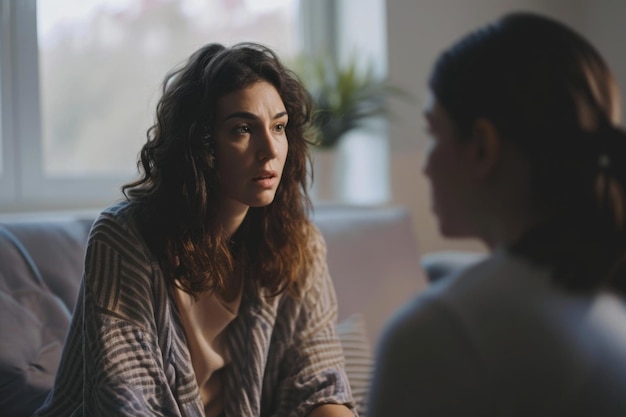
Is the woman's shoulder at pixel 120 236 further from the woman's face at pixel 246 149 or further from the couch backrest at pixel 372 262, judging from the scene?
the couch backrest at pixel 372 262

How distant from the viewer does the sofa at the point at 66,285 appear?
5.17 ft

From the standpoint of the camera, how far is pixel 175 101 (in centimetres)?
143

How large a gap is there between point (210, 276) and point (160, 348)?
0.16 meters

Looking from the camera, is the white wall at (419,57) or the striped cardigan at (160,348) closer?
the striped cardigan at (160,348)

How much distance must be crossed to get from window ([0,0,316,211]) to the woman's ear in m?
1.87

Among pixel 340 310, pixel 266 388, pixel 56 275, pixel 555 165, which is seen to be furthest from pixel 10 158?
pixel 555 165

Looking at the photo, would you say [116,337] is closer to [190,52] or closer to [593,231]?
[593,231]

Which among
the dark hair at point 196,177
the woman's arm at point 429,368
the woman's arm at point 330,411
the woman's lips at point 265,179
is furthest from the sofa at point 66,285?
the woman's arm at point 429,368

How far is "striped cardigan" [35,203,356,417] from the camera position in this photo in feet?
4.34

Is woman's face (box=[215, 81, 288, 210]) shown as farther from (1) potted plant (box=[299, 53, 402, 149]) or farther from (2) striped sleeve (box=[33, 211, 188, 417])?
(1) potted plant (box=[299, 53, 402, 149])

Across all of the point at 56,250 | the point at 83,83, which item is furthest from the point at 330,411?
the point at 83,83

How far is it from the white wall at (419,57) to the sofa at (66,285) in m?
0.58

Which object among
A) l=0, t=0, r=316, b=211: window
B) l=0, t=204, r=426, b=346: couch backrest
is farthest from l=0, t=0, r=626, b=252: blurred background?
l=0, t=204, r=426, b=346: couch backrest

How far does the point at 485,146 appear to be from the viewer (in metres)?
0.64
